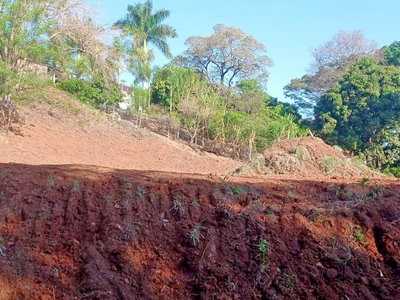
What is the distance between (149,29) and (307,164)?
22062mm

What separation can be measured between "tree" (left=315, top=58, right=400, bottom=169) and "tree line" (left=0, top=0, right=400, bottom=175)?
0.05m

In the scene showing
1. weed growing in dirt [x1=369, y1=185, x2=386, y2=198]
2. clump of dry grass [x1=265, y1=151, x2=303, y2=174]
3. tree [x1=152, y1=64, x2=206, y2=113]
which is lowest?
weed growing in dirt [x1=369, y1=185, x2=386, y2=198]

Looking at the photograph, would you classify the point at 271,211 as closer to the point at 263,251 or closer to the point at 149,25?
the point at 263,251

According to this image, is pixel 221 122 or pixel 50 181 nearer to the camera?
pixel 50 181

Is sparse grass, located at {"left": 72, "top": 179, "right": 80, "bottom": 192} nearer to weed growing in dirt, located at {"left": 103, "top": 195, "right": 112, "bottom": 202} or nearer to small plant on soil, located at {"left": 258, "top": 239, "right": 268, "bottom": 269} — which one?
weed growing in dirt, located at {"left": 103, "top": 195, "right": 112, "bottom": 202}

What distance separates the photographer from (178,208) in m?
3.69

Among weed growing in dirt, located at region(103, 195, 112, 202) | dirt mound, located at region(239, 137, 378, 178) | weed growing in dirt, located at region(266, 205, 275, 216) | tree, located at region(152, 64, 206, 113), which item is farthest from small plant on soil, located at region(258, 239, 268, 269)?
tree, located at region(152, 64, 206, 113)

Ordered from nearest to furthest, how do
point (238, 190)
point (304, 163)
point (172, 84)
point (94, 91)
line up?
point (238, 190)
point (304, 163)
point (94, 91)
point (172, 84)

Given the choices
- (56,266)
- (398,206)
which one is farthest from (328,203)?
(56,266)

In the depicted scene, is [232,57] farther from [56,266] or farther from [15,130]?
[56,266]

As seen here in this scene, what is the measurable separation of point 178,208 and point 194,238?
19.1 inches

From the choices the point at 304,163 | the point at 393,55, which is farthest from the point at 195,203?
the point at 393,55

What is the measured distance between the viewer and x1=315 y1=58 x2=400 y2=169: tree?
63.9 feet

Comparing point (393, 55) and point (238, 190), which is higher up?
point (393, 55)
